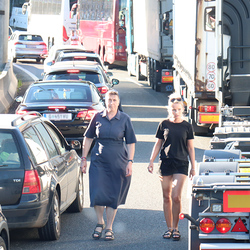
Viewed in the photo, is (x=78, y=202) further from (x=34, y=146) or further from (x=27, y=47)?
(x=27, y=47)

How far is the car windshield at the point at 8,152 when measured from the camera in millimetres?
6996

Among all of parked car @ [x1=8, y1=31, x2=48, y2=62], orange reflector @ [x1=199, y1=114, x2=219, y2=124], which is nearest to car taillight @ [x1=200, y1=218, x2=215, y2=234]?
orange reflector @ [x1=199, y1=114, x2=219, y2=124]

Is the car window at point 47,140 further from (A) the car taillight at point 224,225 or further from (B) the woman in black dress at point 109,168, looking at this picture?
(A) the car taillight at point 224,225

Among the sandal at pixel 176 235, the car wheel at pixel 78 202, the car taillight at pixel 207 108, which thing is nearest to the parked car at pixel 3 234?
the sandal at pixel 176 235

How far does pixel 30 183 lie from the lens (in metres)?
6.91

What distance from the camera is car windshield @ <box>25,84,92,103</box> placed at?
13.8 meters

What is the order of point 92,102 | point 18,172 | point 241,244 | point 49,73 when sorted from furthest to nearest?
point 49,73 → point 92,102 → point 18,172 → point 241,244

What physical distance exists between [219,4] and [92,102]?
3008 millimetres

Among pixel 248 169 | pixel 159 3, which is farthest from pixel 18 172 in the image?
pixel 159 3

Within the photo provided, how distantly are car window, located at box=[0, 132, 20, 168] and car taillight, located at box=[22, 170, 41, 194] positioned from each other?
141 millimetres

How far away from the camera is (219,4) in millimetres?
12594

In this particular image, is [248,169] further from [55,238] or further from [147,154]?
[147,154]

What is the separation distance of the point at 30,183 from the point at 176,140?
5.23ft

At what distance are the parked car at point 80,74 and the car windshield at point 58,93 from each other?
8.34 feet
